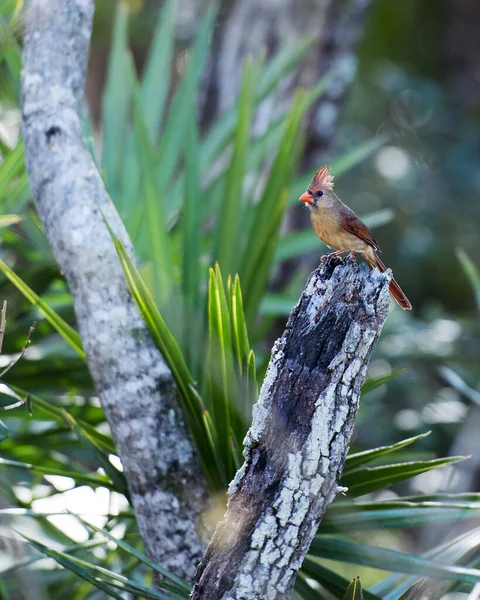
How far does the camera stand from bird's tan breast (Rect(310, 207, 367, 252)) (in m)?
2.43

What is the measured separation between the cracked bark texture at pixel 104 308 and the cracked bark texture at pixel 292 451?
1.19 feet

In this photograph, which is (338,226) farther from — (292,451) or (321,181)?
(292,451)

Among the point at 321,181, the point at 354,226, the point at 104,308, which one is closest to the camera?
the point at 104,308

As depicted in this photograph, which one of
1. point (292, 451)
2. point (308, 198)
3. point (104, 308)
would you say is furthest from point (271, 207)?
point (292, 451)

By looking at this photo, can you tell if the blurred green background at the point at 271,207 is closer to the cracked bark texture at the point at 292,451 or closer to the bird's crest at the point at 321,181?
the bird's crest at the point at 321,181

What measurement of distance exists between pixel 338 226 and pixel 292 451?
3.17ft

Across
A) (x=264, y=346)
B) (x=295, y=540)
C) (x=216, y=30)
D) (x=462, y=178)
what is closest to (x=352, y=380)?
(x=295, y=540)

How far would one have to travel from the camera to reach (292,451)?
5.34ft

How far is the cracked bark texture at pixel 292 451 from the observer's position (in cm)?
161

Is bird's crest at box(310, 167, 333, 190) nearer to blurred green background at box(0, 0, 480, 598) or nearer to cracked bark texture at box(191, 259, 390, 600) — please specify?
blurred green background at box(0, 0, 480, 598)

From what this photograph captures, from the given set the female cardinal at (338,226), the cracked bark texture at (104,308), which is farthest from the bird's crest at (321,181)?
the cracked bark texture at (104,308)

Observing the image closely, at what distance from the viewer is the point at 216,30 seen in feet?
17.5

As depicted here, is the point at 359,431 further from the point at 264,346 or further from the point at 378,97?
the point at 378,97

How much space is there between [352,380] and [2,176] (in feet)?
4.52
